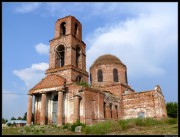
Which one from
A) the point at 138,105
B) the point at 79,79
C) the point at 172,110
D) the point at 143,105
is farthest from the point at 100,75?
the point at 172,110

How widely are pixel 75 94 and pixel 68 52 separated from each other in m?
5.46

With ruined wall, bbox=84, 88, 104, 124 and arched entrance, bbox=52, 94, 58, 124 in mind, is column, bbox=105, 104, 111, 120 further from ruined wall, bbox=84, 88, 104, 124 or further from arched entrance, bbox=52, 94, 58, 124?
arched entrance, bbox=52, 94, 58, 124

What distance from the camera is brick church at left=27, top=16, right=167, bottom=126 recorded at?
22.8m

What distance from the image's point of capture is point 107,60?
34062 mm

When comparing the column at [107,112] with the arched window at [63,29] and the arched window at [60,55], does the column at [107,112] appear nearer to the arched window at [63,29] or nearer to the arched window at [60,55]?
the arched window at [60,55]

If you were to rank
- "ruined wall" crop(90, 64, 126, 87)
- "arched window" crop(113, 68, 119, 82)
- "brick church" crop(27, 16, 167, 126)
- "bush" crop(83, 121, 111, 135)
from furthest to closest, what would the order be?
"arched window" crop(113, 68, 119, 82) → "ruined wall" crop(90, 64, 126, 87) → "brick church" crop(27, 16, 167, 126) → "bush" crop(83, 121, 111, 135)

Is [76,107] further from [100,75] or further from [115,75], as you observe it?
[115,75]

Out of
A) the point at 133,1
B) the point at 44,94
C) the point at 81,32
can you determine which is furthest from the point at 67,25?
the point at 133,1

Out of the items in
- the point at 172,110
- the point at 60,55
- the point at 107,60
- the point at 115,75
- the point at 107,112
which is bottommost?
the point at 172,110

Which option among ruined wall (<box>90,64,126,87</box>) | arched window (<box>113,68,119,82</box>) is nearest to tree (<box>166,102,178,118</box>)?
ruined wall (<box>90,64,126,87</box>)

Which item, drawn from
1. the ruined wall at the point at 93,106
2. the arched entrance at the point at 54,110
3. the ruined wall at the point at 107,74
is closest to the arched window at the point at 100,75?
the ruined wall at the point at 107,74

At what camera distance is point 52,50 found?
2750 cm

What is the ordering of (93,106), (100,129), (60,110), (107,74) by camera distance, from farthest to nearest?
(107,74)
(93,106)
(60,110)
(100,129)

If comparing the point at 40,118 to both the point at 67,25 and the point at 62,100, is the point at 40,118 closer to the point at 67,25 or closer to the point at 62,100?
the point at 62,100
